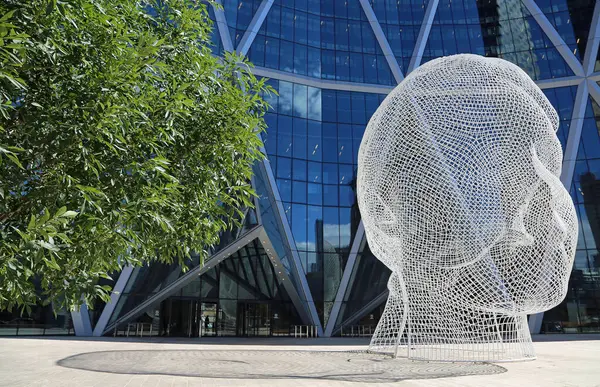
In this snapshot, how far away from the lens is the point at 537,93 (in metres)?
12.1

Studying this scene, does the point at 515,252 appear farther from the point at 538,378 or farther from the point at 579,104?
the point at 579,104

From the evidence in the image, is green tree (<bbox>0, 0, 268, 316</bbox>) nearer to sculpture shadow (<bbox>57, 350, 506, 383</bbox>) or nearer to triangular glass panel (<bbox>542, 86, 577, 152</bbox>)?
sculpture shadow (<bbox>57, 350, 506, 383</bbox>)

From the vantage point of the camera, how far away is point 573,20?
108ft

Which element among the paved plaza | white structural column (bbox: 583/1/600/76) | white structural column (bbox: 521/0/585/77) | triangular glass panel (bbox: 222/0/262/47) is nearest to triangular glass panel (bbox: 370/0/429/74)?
white structural column (bbox: 521/0/585/77)

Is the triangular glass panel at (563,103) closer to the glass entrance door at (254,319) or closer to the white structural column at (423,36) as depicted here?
the white structural column at (423,36)

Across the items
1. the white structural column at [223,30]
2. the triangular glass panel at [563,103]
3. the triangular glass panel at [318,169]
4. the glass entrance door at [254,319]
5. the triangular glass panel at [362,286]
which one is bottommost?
the glass entrance door at [254,319]

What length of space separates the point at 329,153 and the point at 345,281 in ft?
28.5

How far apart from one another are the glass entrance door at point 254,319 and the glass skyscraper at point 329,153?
0.06m

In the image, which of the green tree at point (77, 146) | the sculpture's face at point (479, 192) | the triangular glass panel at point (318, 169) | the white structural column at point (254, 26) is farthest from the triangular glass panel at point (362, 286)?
the green tree at point (77, 146)

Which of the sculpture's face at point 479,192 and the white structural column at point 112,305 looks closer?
the sculpture's face at point 479,192

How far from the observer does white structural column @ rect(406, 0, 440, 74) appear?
3322 cm

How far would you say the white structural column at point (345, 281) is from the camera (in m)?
27.8

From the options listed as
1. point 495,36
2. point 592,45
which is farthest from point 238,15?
point 592,45

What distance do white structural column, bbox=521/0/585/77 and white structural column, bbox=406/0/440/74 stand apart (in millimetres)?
6941
